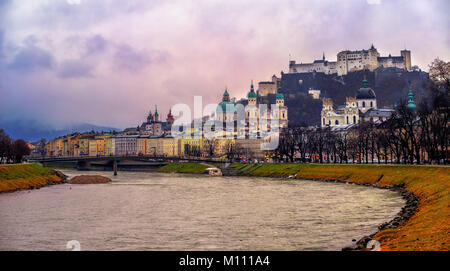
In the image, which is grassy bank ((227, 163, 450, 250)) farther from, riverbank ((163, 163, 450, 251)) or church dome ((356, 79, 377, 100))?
church dome ((356, 79, 377, 100))

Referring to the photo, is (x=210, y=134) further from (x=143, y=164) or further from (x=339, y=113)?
(x=143, y=164)

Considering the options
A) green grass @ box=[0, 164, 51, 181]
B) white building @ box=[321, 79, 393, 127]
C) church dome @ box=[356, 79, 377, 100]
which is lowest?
green grass @ box=[0, 164, 51, 181]

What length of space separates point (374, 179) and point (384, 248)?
41.3 meters

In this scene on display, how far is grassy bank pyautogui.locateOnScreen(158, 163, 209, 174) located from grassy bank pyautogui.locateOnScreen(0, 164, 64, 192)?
36.4m

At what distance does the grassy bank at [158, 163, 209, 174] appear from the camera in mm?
117412

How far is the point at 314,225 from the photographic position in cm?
3069

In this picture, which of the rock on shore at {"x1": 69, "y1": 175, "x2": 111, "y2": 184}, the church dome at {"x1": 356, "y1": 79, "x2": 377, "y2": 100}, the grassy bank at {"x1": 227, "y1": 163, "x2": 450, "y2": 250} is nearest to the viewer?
the grassy bank at {"x1": 227, "y1": 163, "x2": 450, "y2": 250}

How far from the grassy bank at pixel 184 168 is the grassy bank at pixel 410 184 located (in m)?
12.2

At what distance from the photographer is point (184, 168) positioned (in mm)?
121938

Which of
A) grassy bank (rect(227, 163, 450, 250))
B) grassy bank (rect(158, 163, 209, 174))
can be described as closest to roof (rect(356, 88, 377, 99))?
grassy bank (rect(158, 163, 209, 174))

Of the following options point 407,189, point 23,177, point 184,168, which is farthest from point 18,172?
point 184,168

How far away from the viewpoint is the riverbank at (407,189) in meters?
20.4

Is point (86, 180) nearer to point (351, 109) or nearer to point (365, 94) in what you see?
point (351, 109)
